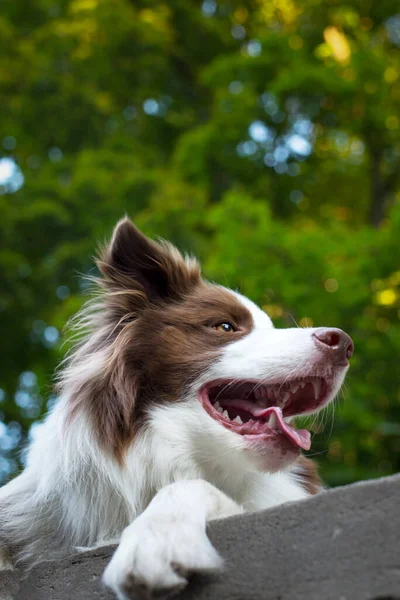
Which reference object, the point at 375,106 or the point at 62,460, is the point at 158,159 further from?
the point at 62,460

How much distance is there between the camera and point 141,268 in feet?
11.0

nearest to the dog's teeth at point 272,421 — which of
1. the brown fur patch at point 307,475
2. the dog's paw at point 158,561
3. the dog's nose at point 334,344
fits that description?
the dog's nose at point 334,344

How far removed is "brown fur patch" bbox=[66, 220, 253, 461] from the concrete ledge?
76cm

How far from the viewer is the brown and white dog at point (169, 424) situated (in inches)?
110

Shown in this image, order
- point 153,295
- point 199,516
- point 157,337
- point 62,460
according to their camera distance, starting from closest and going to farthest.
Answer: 1. point 199,516
2. point 62,460
3. point 157,337
4. point 153,295

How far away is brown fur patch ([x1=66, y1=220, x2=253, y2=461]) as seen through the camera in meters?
2.92

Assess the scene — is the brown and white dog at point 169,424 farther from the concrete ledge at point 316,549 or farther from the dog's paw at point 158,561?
the dog's paw at point 158,561

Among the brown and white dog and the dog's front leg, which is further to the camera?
the brown and white dog

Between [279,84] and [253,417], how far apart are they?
7120 millimetres

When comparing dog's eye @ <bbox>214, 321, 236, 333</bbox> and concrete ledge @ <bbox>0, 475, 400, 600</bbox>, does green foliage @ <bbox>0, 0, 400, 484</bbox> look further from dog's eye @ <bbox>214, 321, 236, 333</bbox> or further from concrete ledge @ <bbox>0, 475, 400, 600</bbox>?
concrete ledge @ <bbox>0, 475, 400, 600</bbox>

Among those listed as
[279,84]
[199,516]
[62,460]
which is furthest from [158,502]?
[279,84]

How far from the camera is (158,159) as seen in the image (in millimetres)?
11453

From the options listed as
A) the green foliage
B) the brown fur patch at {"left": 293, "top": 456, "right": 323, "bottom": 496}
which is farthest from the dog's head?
the green foliage

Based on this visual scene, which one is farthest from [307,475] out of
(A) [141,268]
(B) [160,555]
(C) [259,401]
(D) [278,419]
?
(B) [160,555]
